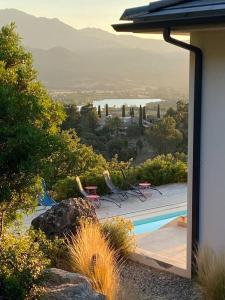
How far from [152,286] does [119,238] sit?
136 cm

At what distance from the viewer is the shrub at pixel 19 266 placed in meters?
5.16

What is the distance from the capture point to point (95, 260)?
6.78 metres

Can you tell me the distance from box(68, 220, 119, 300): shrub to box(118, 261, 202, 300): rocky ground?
0.19 meters

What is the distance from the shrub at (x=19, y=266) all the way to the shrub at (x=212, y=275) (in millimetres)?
1892

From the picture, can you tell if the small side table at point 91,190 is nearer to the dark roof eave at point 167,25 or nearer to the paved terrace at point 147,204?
the paved terrace at point 147,204

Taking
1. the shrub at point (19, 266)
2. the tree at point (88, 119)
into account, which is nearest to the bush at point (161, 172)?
the shrub at point (19, 266)

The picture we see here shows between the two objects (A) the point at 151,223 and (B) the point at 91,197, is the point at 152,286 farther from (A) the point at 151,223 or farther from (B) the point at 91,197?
(B) the point at 91,197

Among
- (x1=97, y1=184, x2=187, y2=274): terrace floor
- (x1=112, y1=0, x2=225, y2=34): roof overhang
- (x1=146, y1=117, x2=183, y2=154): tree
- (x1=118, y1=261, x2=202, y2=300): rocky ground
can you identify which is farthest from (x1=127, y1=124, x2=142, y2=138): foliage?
(x1=112, y1=0, x2=225, y2=34): roof overhang

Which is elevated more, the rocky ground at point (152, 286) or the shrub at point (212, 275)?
the shrub at point (212, 275)

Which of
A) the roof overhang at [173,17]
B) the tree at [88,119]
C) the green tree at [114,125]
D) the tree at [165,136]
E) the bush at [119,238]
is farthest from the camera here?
the green tree at [114,125]

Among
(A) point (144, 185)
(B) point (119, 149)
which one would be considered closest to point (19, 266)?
(A) point (144, 185)

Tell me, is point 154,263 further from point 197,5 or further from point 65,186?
point 65,186

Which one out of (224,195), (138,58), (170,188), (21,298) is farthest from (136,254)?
(138,58)

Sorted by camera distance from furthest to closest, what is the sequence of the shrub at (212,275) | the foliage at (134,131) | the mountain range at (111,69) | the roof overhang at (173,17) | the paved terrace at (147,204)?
the mountain range at (111,69), the foliage at (134,131), the paved terrace at (147,204), the shrub at (212,275), the roof overhang at (173,17)
